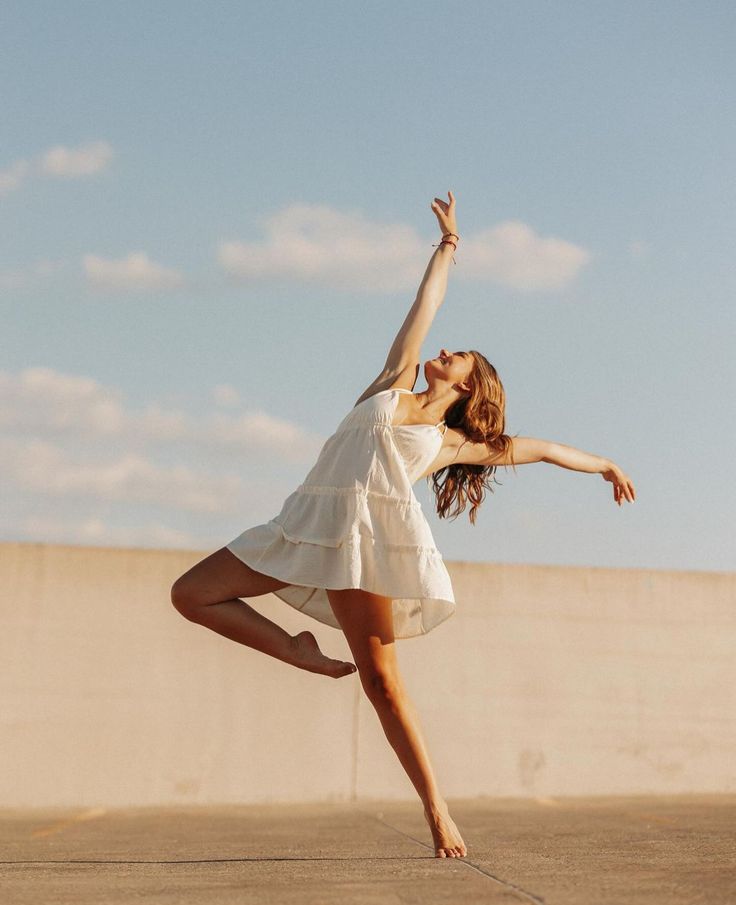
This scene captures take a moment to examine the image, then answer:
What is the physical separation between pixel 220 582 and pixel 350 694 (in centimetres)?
323

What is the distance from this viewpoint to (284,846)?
3.64 m

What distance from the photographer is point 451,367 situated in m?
3.27

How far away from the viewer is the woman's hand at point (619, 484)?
3439mm

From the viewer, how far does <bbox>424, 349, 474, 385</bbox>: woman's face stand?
3258 millimetres

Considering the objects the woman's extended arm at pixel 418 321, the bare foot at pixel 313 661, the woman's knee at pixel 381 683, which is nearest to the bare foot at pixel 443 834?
the woman's knee at pixel 381 683

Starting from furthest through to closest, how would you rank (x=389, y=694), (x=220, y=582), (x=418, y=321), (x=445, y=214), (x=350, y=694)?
(x=350, y=694)
(x=445, y=214)
(x=418, y=321)
(x=220, y=582)
(x=389, y=694)

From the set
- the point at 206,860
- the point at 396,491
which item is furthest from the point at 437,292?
the point at 206,860

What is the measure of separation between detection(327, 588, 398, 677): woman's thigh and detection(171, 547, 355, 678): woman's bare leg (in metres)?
0.09

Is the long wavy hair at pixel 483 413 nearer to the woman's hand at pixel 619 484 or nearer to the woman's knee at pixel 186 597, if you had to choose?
the woman's hand at pixel 619 484

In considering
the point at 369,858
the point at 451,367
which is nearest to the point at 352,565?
the point at 451,367

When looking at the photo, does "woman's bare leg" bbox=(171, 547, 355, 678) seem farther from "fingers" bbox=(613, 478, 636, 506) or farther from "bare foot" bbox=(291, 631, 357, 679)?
"fingers" bbox=(613, 478, 636, 506)

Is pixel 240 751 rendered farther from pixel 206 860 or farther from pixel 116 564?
pixel 206 860

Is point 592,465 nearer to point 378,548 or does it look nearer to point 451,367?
point 451,367

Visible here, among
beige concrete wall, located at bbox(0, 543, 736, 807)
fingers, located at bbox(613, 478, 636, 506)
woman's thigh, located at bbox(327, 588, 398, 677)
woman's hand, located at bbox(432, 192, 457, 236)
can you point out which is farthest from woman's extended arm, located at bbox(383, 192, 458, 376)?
beige concrete wall, located at bbox(0, 543, 736, 807)
